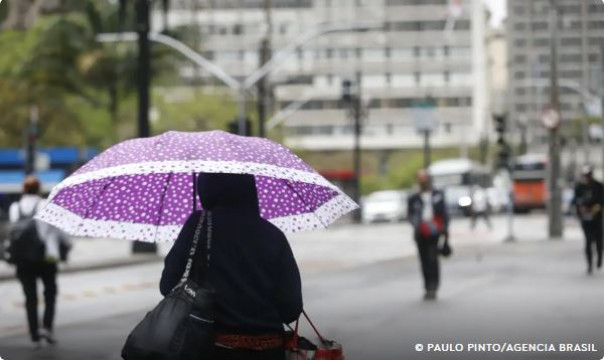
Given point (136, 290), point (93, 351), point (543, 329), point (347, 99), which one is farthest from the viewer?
point (347, 99)

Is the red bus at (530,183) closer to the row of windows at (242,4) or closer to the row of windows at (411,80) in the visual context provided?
the row of windows at (242,4)

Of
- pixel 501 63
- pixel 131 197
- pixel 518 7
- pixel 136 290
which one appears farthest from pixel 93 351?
pixel 501 63

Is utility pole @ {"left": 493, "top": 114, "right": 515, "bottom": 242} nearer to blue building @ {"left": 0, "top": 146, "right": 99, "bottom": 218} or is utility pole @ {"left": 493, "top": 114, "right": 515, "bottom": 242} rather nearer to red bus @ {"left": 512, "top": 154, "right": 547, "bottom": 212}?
blue building @ {"left": 0, "top": 146, "right": 99, "bottom": 218}

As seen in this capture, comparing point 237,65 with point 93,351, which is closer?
point 93,351

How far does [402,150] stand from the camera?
119m

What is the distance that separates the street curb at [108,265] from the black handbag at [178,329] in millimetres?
18728

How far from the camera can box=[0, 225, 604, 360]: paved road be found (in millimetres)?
12398

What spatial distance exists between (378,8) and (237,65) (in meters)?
13.0

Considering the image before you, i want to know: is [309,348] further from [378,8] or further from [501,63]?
[501,63]

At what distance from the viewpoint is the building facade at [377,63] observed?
119 m

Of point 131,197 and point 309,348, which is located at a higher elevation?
point 131,197

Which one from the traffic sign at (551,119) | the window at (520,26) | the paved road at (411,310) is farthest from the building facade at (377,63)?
the paved road at (411,310)

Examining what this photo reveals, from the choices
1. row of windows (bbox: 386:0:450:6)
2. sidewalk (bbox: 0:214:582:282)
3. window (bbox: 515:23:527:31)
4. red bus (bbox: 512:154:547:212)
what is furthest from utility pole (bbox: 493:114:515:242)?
row of windows (bbox: 386:0:450:6)

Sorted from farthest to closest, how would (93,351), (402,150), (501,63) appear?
(501,63) → (402,150) → (93,351)
